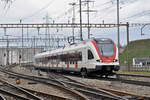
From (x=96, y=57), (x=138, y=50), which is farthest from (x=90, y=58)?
(x=138, y=50)

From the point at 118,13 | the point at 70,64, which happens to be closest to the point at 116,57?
the point at 70,64

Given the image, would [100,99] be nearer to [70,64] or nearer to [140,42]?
[70,64]

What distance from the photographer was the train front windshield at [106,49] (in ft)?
72.1

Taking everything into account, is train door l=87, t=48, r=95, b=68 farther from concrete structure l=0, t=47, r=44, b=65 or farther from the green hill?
concrete structure l=0, t=47, r=44, b=65

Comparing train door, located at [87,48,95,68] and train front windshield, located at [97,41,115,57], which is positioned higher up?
train front windshield, located at [97,41,115,57]

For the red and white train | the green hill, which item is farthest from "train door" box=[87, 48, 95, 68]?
the green hill

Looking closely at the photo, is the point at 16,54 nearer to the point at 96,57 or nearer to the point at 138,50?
the point at 138,50

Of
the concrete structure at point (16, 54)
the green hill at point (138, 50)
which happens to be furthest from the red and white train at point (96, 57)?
the concrete structure at point (16, 54)

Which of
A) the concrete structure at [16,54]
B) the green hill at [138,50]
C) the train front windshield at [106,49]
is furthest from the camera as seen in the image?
the concrete structure at [16,54]

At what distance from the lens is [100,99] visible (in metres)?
11.9

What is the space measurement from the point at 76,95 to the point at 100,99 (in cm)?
148

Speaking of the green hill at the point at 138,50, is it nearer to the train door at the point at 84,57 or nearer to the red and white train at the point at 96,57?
the red and white train at the point at 96,57

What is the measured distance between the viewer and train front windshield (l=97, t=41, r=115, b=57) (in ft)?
72.1

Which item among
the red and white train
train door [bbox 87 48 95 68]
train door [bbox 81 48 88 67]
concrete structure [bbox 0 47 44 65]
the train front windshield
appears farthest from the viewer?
concrete structure [bbox 0 47 44 65]
